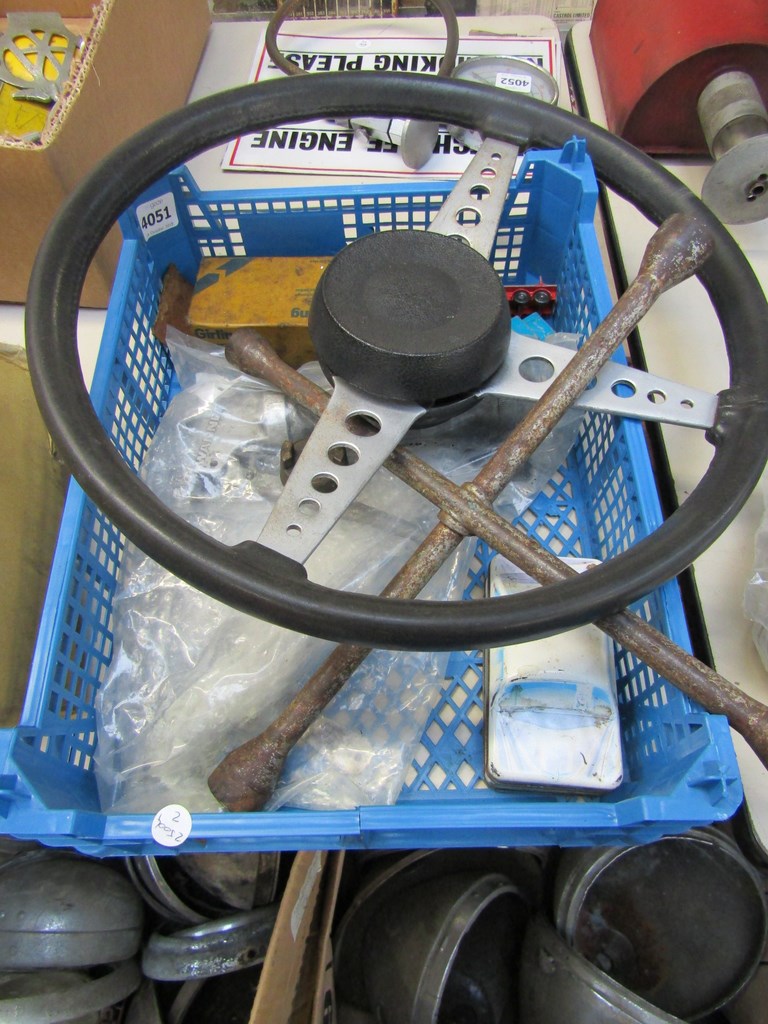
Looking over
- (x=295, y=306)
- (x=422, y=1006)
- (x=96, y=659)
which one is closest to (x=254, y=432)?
(x=295, y=306)

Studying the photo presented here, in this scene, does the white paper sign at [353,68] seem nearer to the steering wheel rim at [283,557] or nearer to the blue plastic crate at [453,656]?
the blue plastic crate at [453,656]

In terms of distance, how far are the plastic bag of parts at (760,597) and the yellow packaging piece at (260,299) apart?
428mm

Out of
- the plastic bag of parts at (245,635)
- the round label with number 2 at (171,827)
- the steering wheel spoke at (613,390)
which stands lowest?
the round label with number 2 at (171,827)

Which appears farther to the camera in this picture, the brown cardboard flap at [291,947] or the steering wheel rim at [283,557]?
the brown cardboard flap at [291,947]

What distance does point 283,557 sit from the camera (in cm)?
39

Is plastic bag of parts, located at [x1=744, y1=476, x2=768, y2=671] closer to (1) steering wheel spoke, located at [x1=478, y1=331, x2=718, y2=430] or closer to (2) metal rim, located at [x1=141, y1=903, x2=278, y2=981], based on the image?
(1) steering wheel spoke, located at [x1=478, y1=331, x2=718, y2=430]

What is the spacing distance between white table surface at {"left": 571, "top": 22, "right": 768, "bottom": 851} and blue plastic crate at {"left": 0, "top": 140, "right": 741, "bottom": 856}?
0.09 m

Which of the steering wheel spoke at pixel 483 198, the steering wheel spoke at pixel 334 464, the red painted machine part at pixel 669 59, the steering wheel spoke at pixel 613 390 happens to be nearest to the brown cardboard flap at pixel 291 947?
the steering wheel spoke at pixel 334 464

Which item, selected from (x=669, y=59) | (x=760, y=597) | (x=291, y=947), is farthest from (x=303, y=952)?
(x=669, y=59)

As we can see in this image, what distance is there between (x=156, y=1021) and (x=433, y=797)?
0.29 meters

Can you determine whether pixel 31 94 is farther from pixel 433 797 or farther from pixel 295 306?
pixel 433 797

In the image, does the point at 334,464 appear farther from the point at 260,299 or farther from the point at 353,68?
the point at 353,68

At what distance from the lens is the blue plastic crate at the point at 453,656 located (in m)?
0.44

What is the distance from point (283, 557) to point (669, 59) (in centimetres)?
70
